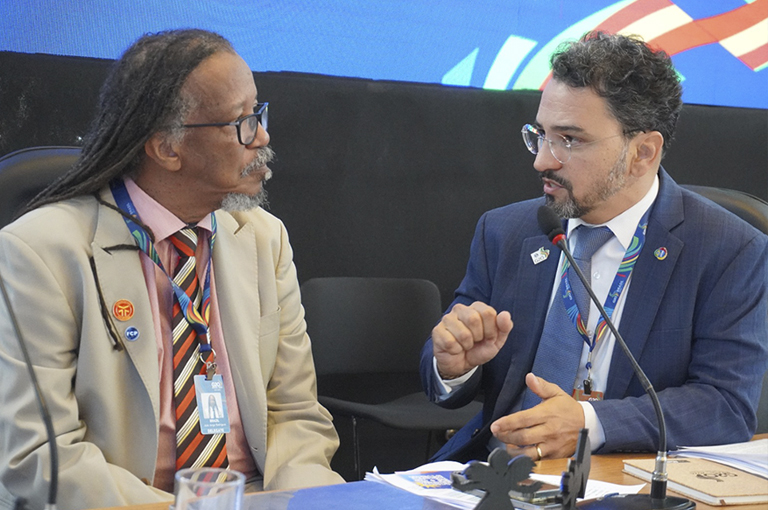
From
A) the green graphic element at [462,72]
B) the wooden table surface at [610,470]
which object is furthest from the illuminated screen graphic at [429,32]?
the wooden table surface at [610,470]

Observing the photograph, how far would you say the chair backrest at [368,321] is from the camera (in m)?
3.07

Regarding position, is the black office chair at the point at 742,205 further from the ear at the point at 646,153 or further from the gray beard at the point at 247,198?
the gray beard at the point at 247,198

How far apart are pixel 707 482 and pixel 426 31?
2347 mm

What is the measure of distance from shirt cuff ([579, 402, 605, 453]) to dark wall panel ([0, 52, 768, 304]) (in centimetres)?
167

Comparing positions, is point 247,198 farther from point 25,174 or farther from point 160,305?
point 25,174

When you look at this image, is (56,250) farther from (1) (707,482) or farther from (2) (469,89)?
(2) (469,89)

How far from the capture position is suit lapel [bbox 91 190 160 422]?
184cm

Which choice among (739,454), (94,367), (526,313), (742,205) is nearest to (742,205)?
(742,205)

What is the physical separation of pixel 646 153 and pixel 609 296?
0.47 meters

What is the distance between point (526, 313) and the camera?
230cm

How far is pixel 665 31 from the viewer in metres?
3.78

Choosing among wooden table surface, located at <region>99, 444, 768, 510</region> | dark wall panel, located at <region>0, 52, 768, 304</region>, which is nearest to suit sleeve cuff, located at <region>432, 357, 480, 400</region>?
wooden table surface, located at <region>99, 444, 768, 510</region>

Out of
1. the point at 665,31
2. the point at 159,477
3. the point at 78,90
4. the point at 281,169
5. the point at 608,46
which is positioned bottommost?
the point at 159,477

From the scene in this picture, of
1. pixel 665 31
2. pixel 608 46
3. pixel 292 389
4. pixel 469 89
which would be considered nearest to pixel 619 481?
pixel 292 389
